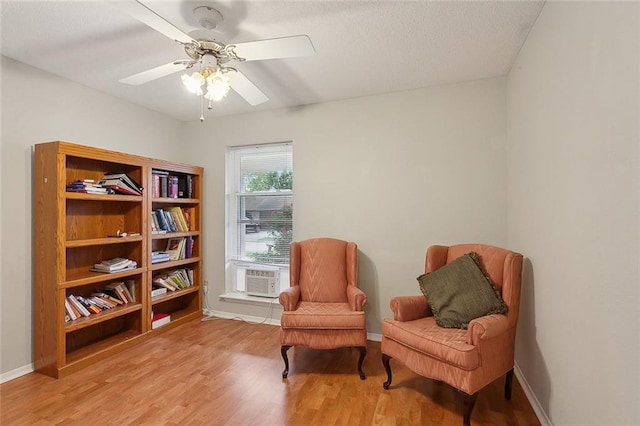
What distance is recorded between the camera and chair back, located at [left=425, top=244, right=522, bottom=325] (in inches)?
77.6

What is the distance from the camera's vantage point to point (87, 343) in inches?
111

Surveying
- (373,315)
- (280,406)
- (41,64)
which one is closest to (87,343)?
(280,406)

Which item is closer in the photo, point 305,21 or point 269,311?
point 305,21

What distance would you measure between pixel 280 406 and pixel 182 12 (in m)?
2.52

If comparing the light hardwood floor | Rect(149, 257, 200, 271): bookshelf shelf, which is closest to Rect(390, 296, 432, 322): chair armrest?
A: the light hardwood floor

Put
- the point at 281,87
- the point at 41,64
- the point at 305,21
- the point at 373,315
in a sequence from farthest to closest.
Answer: the point at 373,315 → the point at 281,87 → the point at 41,64 → the point at 305,21

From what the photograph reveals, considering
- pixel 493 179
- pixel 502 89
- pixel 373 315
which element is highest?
pixel 502 89

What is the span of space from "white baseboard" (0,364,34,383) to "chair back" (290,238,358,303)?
2.18 metres

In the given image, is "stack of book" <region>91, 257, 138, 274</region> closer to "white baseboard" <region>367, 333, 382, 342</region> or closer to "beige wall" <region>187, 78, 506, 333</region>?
"beige wall" <region>187, 78, 506, 333</region>

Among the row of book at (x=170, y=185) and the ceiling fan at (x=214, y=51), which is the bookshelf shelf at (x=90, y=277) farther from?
the ceiling fan at (x=214, y=51)

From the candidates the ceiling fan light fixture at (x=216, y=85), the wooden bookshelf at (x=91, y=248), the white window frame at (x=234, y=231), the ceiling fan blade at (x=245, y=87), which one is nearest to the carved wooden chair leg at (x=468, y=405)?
the ceiling fan light fixture at (x=216, y=85)

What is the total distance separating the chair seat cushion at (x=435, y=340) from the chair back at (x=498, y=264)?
1.24 feet

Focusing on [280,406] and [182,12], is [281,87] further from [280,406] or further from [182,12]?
[280,406]

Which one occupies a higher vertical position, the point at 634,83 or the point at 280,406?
the point at 634,83
